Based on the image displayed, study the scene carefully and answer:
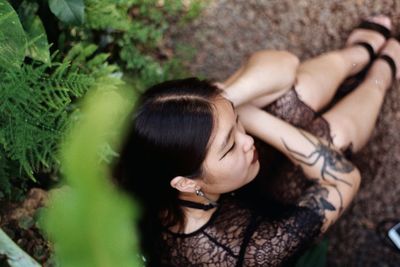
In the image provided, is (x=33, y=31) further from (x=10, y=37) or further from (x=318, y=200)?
(x=318, y=200)

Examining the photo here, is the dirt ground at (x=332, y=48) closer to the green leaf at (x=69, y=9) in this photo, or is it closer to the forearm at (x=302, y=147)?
the forearm at (x=302, y=147)

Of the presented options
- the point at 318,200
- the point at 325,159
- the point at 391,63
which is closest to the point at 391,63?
the point at 391,63

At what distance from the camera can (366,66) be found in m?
1.94

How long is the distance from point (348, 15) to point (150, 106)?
3.76 feet

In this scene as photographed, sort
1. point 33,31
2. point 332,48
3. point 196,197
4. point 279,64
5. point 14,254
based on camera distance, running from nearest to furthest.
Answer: point 14,254 < point 196,197 < point 33,31 < point 279,64 < point 332,48

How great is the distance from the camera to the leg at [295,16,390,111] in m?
1.70

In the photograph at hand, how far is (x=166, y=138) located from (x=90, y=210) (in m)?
0.95

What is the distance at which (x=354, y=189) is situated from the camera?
156cm

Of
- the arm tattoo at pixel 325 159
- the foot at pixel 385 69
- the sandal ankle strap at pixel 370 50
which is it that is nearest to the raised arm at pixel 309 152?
the arm tattoo at pixel 325 159

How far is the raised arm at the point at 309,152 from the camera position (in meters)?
1.52

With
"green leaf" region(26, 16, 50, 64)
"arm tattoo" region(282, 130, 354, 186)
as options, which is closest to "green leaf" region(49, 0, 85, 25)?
"green leaf" region(26, 16, 50, 64)

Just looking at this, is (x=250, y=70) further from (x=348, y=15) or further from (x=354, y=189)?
(x=348, y=15)

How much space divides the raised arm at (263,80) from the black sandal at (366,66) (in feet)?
1.09

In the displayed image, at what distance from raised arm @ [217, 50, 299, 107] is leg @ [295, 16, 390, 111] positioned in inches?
2.6
